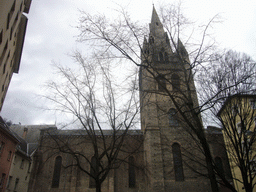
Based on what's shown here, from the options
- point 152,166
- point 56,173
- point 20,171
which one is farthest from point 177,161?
point 20,171

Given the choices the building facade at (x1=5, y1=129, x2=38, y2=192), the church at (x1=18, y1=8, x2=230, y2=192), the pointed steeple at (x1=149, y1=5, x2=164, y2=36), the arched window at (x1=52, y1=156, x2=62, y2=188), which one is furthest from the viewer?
the arched window at (x1=52, y1=156, x2=62, y2=188)


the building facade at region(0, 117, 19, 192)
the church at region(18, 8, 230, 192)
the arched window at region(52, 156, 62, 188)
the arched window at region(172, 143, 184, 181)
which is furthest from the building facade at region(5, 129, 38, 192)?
the arched window at region(172, 143, 184, 181)

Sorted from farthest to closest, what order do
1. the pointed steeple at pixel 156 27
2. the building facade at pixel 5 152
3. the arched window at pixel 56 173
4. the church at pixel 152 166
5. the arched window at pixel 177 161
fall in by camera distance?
the arched window at pixel 56 173 < the arched window at pixel 177 161 < the church at pixel 152 166 < the building facade at pixel 5 152 < the pointed steeple at pixel 156 27

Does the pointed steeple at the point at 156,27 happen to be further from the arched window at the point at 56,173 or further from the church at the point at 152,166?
the arched window at the point at 56,173

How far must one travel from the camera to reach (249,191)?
8609mm

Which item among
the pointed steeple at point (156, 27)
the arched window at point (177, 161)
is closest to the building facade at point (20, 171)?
the arched window at point (177, 161)

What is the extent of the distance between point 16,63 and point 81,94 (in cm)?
742

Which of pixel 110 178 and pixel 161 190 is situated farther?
pixel 110 178

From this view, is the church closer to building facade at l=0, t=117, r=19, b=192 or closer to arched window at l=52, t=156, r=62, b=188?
arched window at l=52, t=156, r=62, b=188

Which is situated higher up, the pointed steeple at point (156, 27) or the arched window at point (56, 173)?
the pointed steeple at point (156, 27)

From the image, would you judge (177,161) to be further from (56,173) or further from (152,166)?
(56,173)

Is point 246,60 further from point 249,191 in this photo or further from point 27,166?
point 27,166

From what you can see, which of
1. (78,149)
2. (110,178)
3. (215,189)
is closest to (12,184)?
(78,149)

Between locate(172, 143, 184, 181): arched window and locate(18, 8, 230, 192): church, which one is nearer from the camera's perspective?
locate(18, 8, 230, 192): church
